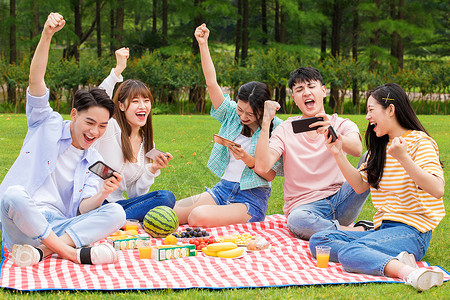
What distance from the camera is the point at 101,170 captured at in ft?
13.8

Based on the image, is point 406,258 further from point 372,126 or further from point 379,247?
point 372,126

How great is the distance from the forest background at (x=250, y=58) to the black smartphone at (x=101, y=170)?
1396cm

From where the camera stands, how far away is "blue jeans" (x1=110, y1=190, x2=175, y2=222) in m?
5.27

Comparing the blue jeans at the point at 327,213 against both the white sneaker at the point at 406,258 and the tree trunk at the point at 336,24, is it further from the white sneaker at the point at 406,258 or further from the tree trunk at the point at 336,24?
the tree trunk at the point at 336,24

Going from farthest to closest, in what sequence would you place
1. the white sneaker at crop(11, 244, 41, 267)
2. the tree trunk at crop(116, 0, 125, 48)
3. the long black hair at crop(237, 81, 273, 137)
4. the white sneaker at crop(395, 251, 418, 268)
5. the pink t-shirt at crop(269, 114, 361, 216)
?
1. the tree trunk at crop(116, 0, 125, 48)
2. the long black hair at crop(237, 81, 273, 137)
3. the pink t-shirt at crop(269, 114, 361, 216)
4. the white sneaker at crop(11, 244, 41, 267)
5. the white sneaker at crop(395, 251, 418, 268)

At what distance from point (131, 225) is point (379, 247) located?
2.31m

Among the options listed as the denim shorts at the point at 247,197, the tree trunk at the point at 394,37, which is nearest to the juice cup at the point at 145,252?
the denim shorts at the point at 247,197

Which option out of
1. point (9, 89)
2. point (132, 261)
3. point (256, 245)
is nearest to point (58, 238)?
point (132, 261)

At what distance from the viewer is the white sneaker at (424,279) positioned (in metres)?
3.40

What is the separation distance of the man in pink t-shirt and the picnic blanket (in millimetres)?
491

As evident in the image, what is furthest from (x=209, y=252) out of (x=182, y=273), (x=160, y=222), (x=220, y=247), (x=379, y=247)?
(x=379, y=247)

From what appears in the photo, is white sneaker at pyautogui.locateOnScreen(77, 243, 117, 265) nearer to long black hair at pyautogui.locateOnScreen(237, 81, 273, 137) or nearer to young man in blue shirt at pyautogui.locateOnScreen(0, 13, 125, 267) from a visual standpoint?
young man in blue shirt at pyautogui.locateOnScreen(0, 13, 125, 267)

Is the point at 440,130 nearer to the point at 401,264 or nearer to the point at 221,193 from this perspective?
the point at 221,193

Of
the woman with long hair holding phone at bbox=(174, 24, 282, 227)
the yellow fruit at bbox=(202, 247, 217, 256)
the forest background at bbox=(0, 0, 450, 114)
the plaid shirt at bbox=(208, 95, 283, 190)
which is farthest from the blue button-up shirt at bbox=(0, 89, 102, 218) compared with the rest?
the forest background at bbox=(0, 0, 450, 114)
